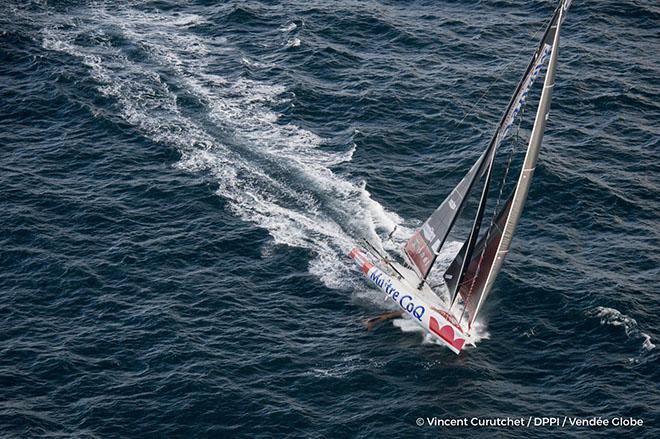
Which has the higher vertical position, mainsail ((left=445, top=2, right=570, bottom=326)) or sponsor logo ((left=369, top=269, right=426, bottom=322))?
mainsail ((left=445, top=2, right=570, bottom=326))

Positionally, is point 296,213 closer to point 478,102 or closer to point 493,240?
point 493,240

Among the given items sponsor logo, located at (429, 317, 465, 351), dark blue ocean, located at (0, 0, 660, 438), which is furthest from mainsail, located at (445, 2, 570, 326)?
dark blue ocean, located at (0, 0, 660, 438)

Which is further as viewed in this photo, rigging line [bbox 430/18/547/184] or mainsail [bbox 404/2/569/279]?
rigging line [bbox 430/18/547/184]

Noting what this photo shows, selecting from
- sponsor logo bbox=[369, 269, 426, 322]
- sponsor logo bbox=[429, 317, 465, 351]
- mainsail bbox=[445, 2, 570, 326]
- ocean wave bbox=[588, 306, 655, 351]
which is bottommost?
sponsor logo bbox=[429, 317, 465, 351]

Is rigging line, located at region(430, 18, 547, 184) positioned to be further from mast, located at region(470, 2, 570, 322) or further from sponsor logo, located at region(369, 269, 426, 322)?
mast, located at region(470, 2, 570, 322)

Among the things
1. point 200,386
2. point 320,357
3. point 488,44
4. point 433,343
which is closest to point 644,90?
point 488,44

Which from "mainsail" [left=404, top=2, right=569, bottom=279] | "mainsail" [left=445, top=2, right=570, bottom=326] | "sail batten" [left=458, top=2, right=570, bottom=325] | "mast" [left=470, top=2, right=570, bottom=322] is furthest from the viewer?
"mainsail" [left=404, top=2, right=569, bottom=279]

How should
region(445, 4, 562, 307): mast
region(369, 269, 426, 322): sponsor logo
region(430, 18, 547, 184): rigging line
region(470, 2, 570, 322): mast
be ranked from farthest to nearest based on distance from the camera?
region(430, 18, 547, 184): rigging line < region(369, 269, 426, 322): sponsor logo < region(445, 4, 562, 307): mast < region(470, 2, 570, 322): mast

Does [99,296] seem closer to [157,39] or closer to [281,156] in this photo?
[281,156]
